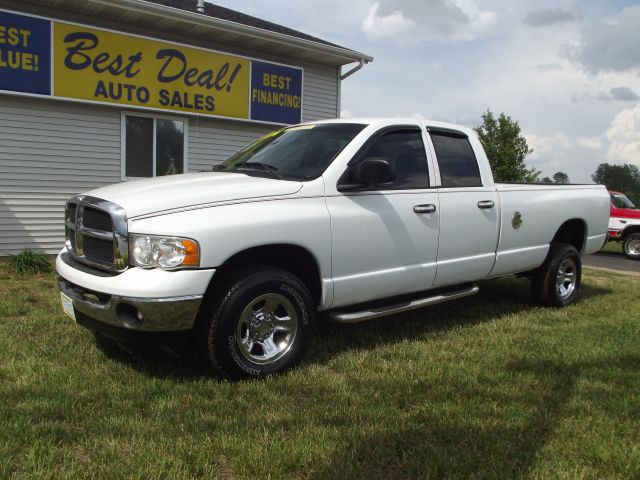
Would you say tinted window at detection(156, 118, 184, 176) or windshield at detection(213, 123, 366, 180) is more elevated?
tinted window at detection(156, 118, 184, 176)

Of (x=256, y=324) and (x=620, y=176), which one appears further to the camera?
(x=620, y=176)

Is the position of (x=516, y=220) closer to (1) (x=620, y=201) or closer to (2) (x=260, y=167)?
(2) (x=260, y=167)

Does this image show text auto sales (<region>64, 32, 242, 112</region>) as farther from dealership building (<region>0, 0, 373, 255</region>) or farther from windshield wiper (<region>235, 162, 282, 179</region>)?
windshield wiper (<region>235, 162, 282, 179</region>)

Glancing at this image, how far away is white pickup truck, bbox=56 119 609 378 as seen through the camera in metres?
3.45

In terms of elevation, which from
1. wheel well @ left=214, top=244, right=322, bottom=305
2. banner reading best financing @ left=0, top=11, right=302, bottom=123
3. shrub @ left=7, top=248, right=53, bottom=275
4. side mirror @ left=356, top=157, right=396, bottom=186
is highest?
banner reading best financing @ left=0, top=11, right=302, bottom=123

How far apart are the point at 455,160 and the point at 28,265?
608 cm

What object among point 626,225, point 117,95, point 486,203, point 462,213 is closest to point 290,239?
point 462,213

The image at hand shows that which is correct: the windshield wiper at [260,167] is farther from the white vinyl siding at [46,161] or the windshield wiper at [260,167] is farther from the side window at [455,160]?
the white vinyl siding at [46,161]

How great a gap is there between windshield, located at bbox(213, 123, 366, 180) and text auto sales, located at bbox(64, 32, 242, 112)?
18.7ft

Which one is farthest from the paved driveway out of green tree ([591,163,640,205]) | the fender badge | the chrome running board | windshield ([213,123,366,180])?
green tree ([591,163,640,205])

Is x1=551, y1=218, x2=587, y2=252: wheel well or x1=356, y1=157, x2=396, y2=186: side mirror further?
x1=551, y1=218, x2=587, y2=252: wheel well

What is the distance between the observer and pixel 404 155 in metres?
4.85

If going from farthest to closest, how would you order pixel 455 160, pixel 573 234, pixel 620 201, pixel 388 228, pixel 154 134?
pixel 620 201 < pixel 154 134 < pixel 573 234 < pixel 455 160 < pixel 388 228

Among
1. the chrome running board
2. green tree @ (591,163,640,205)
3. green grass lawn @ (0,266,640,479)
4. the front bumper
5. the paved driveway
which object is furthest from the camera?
green tree @ (591,163,640,205)
